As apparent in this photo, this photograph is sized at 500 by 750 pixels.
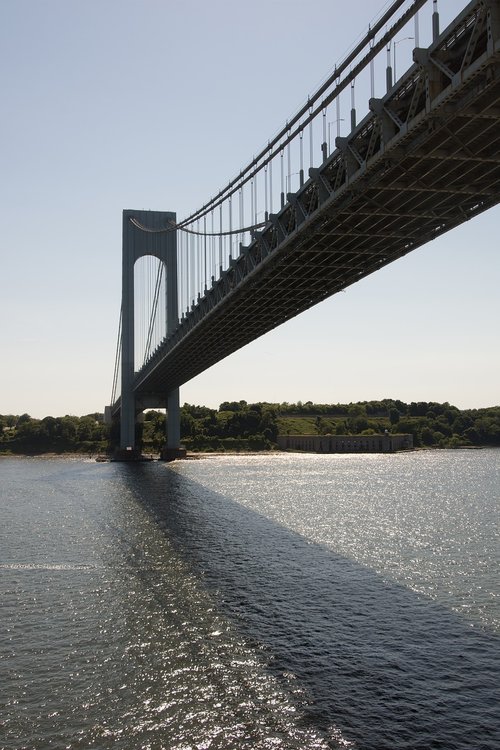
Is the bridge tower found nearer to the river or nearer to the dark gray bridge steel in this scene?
the river

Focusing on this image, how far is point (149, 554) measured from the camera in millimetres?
30062

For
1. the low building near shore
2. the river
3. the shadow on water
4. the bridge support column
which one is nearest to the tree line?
the low building near shore

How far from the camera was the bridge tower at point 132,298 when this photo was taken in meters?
90.8

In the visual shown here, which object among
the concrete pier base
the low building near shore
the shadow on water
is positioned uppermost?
the low building near shore

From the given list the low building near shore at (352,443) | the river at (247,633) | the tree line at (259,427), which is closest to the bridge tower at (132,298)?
the tree line at (259,427)

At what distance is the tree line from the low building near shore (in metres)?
5.95

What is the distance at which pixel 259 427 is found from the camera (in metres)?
143

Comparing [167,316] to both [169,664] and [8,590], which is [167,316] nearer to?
[8,590]

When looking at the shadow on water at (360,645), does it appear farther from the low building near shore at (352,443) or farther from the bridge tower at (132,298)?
the low building near shore at (352,443)

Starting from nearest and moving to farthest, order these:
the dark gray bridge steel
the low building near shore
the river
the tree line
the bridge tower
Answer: the river
the dark gray bridge steel
the bridge tower
the tree line
the low building near shore

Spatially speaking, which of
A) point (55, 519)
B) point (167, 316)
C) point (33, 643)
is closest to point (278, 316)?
point (55, 519)

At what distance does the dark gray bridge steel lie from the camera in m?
15.8

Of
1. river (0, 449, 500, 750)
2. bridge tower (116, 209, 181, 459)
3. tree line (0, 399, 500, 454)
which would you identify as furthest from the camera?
tree line (0, 399, 500, 454)

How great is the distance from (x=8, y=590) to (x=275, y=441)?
396 feet
